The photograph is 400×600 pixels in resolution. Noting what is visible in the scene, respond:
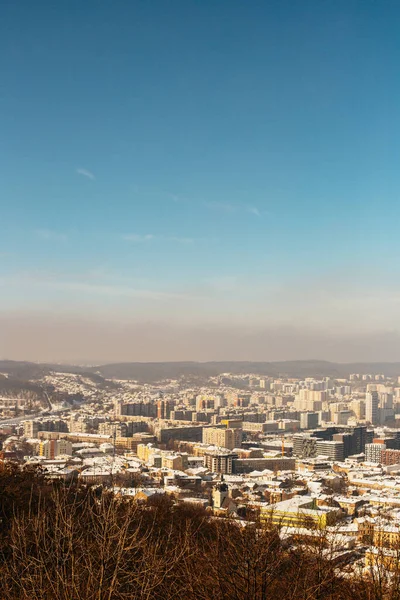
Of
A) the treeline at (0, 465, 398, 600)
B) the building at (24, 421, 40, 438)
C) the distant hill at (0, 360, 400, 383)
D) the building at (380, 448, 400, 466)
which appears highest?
the treeline at (0, 465, 398, 600)

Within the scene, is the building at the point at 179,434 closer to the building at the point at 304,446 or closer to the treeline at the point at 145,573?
the building at the point at 304,446

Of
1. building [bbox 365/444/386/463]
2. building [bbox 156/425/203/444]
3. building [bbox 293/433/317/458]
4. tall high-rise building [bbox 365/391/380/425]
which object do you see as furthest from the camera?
tall high-rise building [bbox 365/391/380/425]

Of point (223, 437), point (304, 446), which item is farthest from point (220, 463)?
point (223, 437)

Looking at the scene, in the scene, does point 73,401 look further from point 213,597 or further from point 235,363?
point 213,597

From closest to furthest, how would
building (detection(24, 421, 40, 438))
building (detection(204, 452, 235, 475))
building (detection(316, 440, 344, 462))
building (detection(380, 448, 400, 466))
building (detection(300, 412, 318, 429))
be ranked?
building (detection(204, 452, 235, 475))
building (detection(380, 448, 400, 466))
building (detection(316, 440, 344, 462))
building (detection(24, 421, 40, 438))
building (detection(300, 412, 318, 429))

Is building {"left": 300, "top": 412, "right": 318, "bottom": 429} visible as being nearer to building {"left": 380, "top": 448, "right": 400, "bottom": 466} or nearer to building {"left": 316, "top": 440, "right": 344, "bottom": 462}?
building {"left": 316, "top": 440, "right": 344, "bottom": 462}

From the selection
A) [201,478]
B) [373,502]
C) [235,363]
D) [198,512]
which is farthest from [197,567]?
[235,363]

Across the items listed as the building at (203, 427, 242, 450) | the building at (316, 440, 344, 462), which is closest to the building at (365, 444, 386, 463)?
the building at (316, 440, 344, 462)
